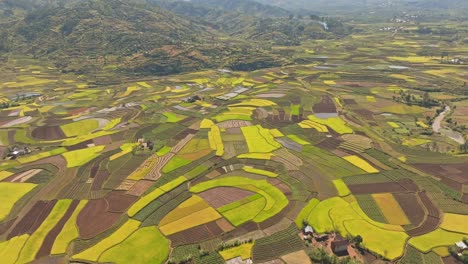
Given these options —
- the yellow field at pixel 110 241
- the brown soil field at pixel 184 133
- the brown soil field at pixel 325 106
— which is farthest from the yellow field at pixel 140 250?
the brown soil field at pixel 325 106

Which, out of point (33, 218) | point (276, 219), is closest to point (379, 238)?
point (276, 219)

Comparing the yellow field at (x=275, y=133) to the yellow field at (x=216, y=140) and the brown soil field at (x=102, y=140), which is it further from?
the brown soil field at (x=102, y=140)

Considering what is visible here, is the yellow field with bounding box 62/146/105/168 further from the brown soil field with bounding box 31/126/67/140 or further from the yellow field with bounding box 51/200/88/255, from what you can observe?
the yellow field with bounding box 51/200/88/255

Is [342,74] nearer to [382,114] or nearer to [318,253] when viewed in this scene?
[382,114]

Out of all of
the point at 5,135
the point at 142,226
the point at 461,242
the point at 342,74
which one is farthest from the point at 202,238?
the point at 342,74

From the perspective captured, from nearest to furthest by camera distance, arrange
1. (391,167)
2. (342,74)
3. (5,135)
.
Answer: (391,167) → (5,135) → (342,74)
